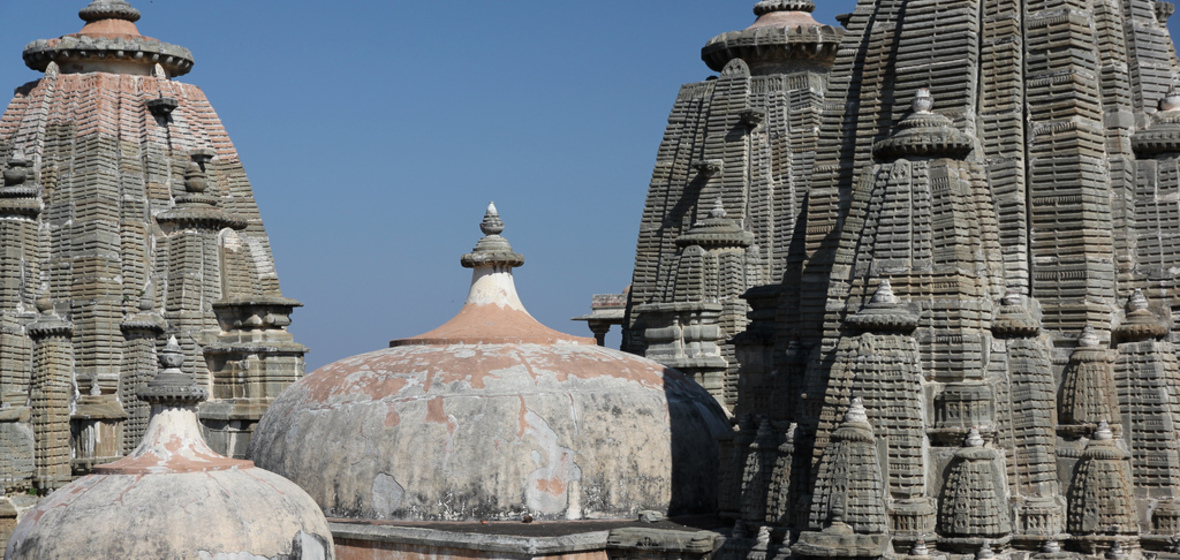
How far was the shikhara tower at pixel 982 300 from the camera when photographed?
18.9m

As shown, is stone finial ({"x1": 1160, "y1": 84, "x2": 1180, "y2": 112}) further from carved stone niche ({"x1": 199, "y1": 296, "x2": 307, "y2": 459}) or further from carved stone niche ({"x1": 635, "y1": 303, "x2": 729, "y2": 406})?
carved stone niche ({"x1": 199, "y1": 296, "x2": 307, "y2": 459})

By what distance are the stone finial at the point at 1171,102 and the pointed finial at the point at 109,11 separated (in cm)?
2968

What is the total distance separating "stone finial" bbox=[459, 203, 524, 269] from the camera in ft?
87.1

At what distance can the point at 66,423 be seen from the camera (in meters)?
40.3

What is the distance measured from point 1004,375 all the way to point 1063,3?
4618 mm

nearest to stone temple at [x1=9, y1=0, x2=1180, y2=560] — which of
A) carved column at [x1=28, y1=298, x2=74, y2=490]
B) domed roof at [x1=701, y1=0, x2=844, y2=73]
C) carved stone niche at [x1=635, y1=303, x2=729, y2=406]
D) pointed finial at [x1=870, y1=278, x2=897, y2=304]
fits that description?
pointed finial at [x1=870, y1=278, x2=897, y2=304]

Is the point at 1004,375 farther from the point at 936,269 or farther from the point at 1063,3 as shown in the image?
the point at 1063,3

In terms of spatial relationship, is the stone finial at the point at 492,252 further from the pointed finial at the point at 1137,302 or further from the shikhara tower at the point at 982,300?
the pointed finial at the point at 1137,302

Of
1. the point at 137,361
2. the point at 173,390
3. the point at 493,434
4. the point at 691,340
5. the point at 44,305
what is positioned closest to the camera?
the point at 173,390

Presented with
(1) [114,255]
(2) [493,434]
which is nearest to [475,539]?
(2) [493,434]

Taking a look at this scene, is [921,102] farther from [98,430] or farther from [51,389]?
[51,389]

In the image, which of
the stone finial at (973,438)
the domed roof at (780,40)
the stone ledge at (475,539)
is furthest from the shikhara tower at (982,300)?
the domed roof at (780,40)

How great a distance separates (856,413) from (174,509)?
7.36 m

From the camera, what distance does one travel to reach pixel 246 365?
3559cm
